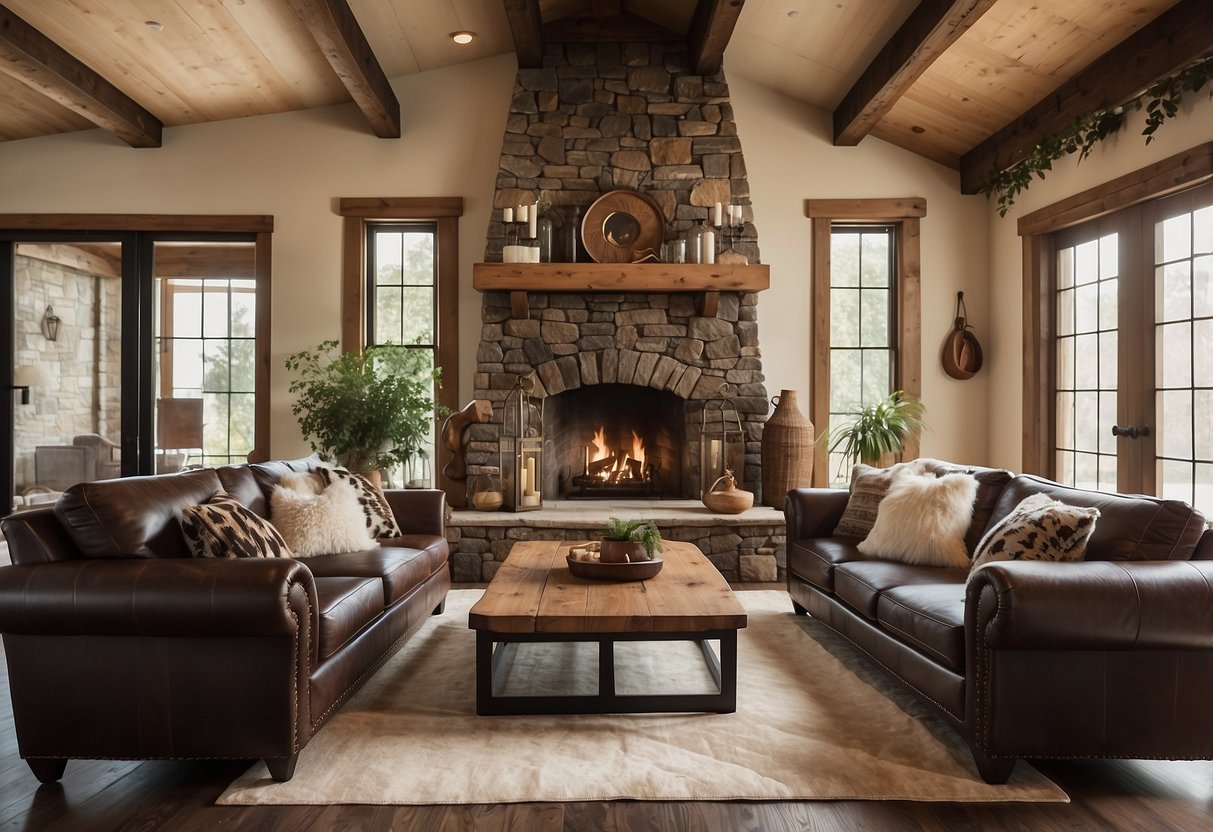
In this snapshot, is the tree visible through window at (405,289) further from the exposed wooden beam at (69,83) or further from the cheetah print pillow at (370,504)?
the cheetah print pillow at (370,504)

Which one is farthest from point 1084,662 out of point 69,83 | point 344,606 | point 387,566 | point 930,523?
point 69,83

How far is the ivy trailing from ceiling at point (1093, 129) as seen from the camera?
13.0ft

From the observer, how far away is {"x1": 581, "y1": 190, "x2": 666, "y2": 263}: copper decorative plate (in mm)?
5926

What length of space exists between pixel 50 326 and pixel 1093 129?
6.76 m

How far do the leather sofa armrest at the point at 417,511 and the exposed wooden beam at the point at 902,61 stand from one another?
3.36 metres

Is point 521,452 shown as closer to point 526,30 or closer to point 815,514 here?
point 815,514

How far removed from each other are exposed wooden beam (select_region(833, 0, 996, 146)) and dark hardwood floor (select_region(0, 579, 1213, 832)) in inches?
132

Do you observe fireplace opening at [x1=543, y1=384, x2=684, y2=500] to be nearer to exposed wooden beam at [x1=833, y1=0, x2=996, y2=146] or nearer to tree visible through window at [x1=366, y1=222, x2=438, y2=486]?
tree visible through window at [x1=366, y1=222, x2=438, y2=486]

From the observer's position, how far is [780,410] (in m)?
5.77

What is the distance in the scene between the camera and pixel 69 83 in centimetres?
486

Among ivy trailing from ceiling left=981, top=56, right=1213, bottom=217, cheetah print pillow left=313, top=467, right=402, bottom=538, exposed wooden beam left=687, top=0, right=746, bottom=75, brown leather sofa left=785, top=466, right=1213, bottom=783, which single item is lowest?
brown leather sofa left=785, top=466, right=1213, bottom=783

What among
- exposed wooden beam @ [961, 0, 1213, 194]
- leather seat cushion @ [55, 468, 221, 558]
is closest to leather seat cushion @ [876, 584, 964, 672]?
leather seat cushion @ [55, 468, 221, 558]

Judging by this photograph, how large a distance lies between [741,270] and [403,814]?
168 inches

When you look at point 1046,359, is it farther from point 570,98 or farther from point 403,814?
point 403,814
